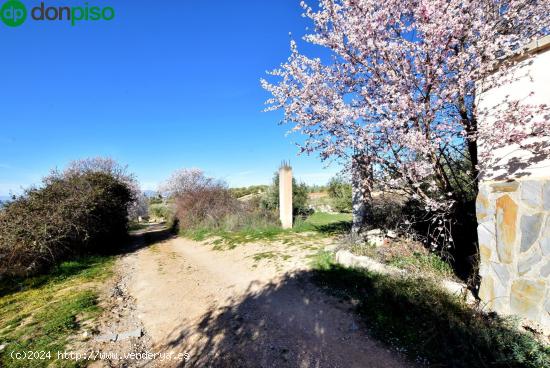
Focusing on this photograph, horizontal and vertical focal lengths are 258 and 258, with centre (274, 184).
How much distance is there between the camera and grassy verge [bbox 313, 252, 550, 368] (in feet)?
9.36

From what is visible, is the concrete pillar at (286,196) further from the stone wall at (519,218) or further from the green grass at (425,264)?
the stone wall at (519,218)

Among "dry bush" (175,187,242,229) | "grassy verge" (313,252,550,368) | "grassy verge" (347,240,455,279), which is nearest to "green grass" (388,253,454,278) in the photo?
"grassy verge" (347,240,455,279)

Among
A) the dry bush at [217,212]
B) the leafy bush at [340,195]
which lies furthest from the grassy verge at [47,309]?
the leafy bush at [340,195]

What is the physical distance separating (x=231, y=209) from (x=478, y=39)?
13787 millimetres

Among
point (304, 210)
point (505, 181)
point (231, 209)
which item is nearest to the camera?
point (505, 181)

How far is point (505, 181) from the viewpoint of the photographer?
137 inches

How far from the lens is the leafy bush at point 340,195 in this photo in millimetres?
17748

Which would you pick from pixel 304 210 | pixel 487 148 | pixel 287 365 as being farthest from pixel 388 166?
pixel 304 210

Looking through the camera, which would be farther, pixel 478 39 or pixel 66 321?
pixel 66 321

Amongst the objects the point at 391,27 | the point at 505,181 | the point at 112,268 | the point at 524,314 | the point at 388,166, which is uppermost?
the point at 391,27

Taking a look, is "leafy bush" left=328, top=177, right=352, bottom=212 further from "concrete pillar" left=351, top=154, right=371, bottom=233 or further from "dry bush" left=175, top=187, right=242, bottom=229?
"concrete pillar" left=351, top=154, right=371, bottom=233

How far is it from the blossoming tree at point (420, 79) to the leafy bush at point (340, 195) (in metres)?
12.5

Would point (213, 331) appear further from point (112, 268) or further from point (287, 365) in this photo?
point (112, 268)

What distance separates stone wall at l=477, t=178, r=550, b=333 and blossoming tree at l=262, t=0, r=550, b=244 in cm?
61
